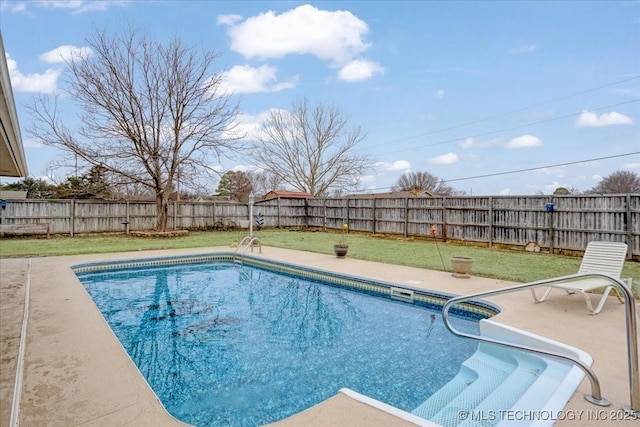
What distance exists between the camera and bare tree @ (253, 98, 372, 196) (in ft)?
82.8

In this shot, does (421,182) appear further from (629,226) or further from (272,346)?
(272,346)

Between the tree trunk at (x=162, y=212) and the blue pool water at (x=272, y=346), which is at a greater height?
the tree trunk at (x=162, y=212)

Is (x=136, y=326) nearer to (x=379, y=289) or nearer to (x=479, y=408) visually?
(x=379, y=289)

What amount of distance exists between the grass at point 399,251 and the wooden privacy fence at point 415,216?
67cm

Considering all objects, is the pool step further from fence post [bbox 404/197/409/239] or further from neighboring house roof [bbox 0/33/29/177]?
fence post [bbox 404/197/409/239]

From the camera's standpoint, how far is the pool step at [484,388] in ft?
8.93

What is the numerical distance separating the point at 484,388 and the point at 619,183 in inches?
1207

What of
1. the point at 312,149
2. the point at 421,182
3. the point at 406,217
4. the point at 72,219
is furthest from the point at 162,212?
the point at 421,182

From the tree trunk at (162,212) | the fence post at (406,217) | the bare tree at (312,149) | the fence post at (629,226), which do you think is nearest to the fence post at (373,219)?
the fence post at (406,217)

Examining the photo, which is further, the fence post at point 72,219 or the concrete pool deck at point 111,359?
the fence post at point 72,219

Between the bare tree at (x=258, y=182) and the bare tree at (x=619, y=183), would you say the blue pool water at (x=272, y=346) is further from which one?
the bare tree at (x=258, y=182)

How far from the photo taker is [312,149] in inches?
1011

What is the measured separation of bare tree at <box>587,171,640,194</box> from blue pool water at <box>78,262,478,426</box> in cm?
2675

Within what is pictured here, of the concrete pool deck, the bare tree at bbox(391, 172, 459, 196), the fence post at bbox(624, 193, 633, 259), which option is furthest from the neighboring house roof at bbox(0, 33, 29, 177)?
the bare tree at bbox(391, 172, 459, 196)
